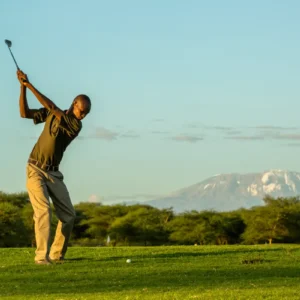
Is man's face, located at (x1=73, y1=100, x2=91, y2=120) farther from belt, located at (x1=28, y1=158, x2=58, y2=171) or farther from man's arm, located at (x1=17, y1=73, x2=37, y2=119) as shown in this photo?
belt, located at (x1=28, y1=158, x2=58, y2=171)

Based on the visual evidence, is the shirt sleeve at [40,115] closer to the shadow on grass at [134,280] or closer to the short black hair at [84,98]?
the short black hair at [84,98]

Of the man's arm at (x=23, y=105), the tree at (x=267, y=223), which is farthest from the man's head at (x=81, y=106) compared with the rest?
the tree at (x=267, y=223)

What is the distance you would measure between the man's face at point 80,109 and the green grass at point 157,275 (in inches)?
100

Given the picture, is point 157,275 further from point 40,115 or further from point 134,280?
point 40,115

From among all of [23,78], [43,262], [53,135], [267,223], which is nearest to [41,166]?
[53,135]

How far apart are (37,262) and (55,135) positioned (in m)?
2.24

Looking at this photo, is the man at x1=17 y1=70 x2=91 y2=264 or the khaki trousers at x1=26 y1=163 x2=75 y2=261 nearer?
the man at x1=17 y1=70 x2=91 y2=264

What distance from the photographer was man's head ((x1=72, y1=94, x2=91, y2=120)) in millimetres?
14984

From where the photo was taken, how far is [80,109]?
15008 mm

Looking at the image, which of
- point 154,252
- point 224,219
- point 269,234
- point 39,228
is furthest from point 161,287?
point 224,219

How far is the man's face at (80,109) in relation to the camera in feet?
49.2

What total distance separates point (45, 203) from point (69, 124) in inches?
55.9

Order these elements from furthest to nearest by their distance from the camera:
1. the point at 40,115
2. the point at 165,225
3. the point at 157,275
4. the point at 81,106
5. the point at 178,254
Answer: the point at 165,225
the point at 178,254
the point at 40,115
the point at 81,106
the point at 157,275

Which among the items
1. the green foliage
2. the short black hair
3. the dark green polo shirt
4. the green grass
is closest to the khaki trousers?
the dark green polo shirt
